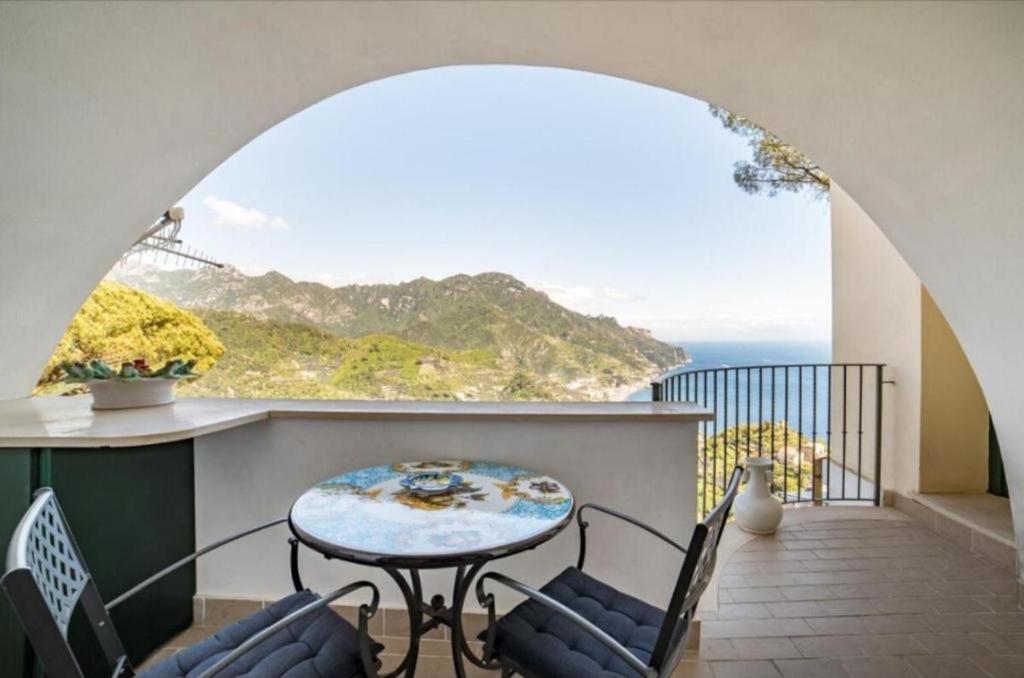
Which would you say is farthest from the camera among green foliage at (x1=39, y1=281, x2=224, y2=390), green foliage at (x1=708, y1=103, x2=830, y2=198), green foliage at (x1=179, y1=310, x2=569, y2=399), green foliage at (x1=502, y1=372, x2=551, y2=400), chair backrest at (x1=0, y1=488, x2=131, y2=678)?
green foliage at (x1=502, y1=372, x2=551, y2=400)

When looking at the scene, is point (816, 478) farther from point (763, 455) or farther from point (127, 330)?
point (127, 330)

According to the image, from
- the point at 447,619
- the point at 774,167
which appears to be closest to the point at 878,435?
the point at 774,167

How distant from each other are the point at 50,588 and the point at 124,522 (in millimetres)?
856

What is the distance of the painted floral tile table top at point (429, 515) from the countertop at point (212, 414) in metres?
0.28

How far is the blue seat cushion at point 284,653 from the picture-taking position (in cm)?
102

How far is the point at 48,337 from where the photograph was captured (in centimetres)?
232

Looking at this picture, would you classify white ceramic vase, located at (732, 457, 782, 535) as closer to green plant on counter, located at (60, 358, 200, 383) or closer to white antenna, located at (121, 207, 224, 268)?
green plant on counter, located at (60, 358, 200, 383)

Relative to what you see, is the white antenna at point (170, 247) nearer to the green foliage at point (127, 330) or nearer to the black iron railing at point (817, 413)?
the green foliage at point (127, 330)

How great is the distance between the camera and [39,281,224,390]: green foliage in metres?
4.46

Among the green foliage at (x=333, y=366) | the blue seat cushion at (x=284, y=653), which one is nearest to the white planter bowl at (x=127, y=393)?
the blue seat cushion at (x=284, y=653)

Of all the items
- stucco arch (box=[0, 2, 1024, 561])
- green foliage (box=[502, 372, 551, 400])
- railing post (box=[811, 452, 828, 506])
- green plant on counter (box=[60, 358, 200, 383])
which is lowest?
railing post (box=[811, 452, 828, 506])

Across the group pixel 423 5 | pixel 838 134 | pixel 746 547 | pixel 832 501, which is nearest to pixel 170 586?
pixel 423 5

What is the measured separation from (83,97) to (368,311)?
6810 mm

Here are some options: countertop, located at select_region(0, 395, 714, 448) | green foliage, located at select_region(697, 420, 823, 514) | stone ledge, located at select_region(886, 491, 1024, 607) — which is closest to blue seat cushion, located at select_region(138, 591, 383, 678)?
countertop, located at select_region(0, 395, 714, 448)
